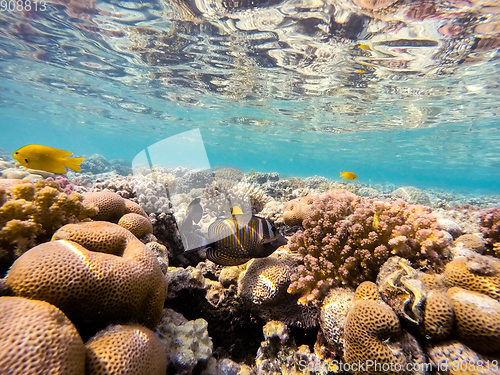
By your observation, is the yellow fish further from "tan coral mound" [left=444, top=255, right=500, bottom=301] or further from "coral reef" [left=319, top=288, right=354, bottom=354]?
"tan coral mound" [left=444, top=255, right=500, bottom=301]

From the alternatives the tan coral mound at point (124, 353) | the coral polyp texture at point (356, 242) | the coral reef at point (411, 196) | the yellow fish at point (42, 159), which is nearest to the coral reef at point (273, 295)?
the coral polyp texture at point (356, 242)

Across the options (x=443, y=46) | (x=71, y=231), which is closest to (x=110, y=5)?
(x=71, y=231)

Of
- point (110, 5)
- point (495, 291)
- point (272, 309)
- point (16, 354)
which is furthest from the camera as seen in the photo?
point (110, 5)

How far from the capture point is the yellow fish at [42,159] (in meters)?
2.99

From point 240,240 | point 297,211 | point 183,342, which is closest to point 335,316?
point 240,240

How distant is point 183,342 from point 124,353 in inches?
33.1

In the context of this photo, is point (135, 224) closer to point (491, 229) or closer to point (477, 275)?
Result: point (477, 275)

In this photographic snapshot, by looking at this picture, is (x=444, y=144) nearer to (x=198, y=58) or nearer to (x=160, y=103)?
(x=198, y=58)

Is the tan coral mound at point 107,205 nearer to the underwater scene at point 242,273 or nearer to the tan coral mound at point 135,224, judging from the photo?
the underwater scene at point 242,273

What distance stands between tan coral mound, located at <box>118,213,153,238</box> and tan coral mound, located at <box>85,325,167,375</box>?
1529 mm

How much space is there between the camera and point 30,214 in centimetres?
219

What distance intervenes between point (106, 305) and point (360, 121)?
87.4ft

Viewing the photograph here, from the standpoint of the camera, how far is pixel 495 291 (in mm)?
1904
